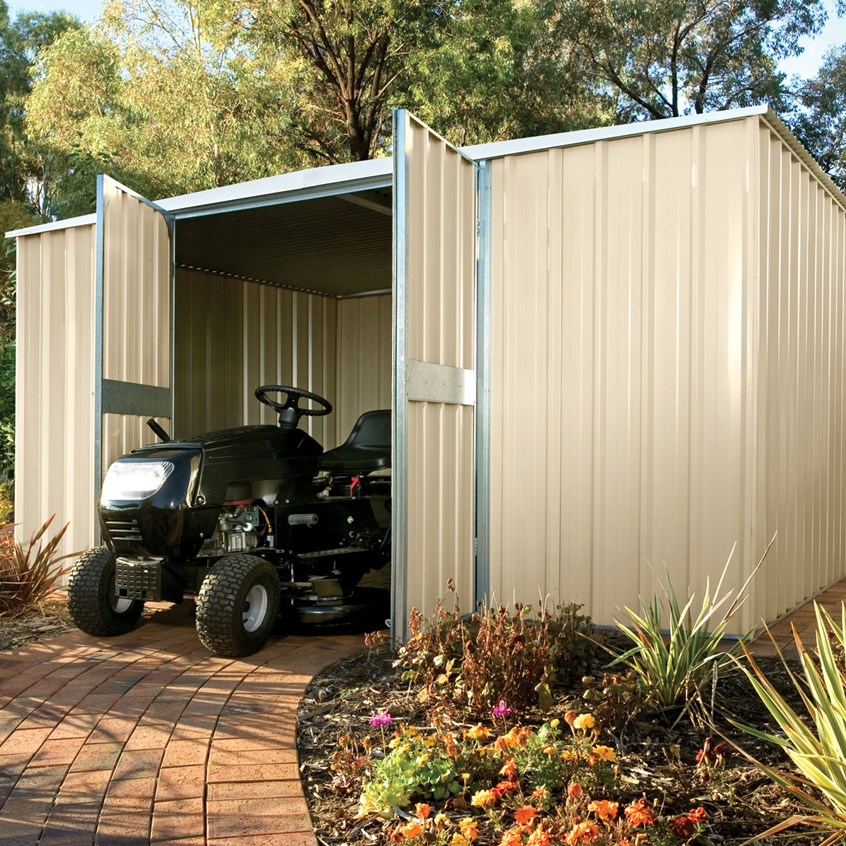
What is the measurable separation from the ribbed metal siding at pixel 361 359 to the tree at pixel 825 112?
46.4ft

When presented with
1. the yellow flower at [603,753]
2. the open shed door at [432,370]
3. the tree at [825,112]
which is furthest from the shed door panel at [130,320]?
the tree at [825,112]

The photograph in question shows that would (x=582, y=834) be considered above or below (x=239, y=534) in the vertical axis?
below

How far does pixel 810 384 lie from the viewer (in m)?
6.01

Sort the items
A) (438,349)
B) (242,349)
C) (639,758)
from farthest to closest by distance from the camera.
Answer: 1. (242,349)
2. (438,349)
3. (639,758)

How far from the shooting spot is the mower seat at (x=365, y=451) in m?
5.58

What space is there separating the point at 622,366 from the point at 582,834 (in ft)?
10.2

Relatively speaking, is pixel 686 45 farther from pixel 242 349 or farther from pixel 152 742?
pixel 152 742

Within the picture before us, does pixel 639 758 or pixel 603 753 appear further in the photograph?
pixel 639 758

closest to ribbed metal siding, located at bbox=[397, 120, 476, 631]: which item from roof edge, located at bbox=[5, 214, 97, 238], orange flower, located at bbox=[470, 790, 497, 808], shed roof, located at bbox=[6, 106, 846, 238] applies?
shed roof, located at bbox=[6, 106, 846, 238]

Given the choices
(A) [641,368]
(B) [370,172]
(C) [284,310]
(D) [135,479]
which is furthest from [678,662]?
(C) [284,310]

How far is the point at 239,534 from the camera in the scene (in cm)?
498

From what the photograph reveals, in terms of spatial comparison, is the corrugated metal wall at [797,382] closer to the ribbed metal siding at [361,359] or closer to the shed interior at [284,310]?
the shed interior at [284,310]

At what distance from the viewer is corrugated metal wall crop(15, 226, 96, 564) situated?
6.72m

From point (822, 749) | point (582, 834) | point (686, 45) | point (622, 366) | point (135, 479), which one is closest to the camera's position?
point (582, 834)
